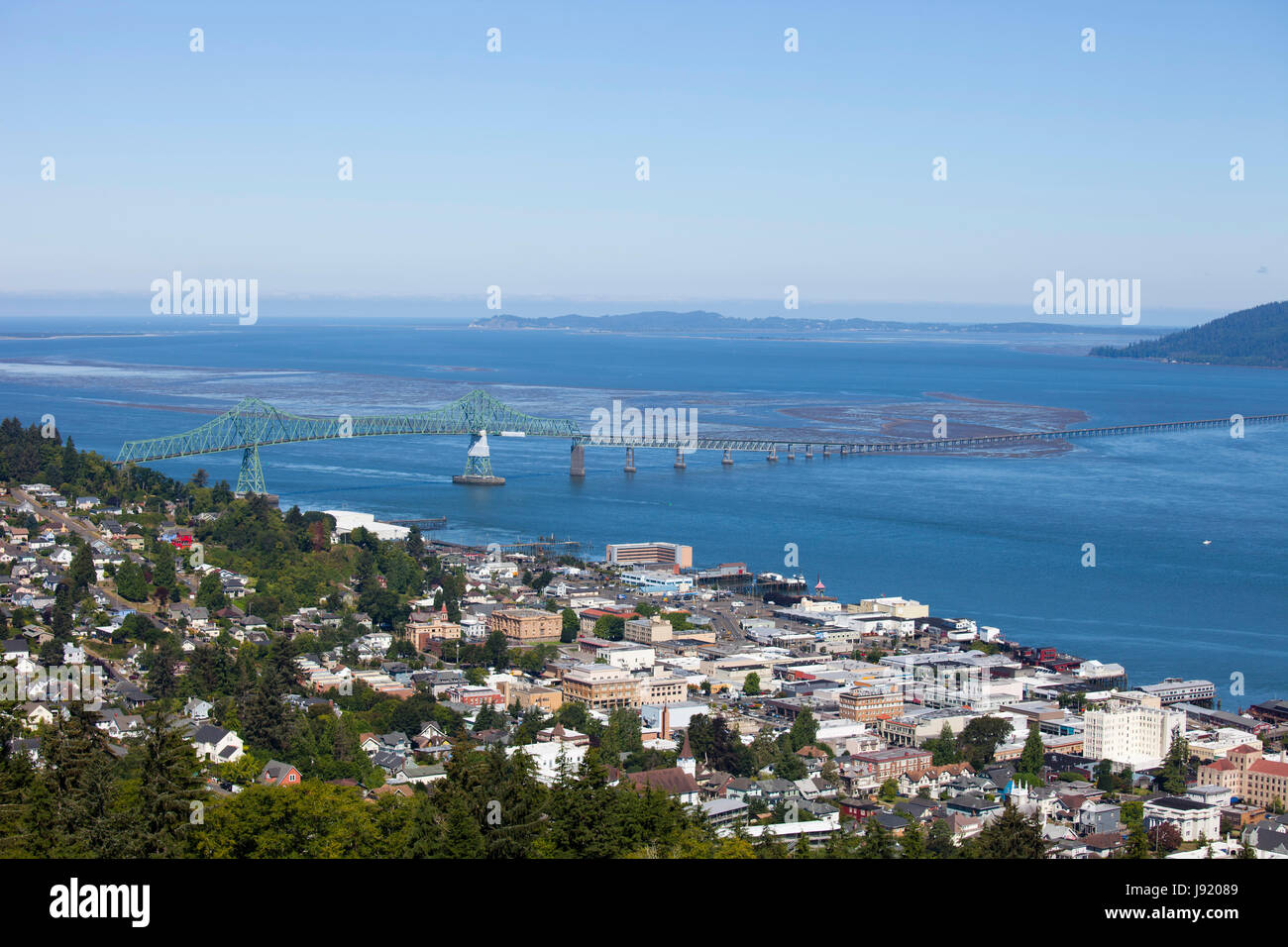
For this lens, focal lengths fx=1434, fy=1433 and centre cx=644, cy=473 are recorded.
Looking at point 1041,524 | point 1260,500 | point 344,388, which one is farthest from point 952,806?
point 344,388

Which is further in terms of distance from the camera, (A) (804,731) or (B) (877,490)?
(B) (877,490)

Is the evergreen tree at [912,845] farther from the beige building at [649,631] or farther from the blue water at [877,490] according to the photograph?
the beige building at [649,631]

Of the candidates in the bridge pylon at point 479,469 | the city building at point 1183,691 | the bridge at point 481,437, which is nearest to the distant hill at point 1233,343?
the bridge at point 481,437

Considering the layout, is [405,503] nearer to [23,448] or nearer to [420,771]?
[23,448]

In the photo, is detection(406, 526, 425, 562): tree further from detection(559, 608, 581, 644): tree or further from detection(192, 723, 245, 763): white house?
detection(192, 723, 245, 763): white house

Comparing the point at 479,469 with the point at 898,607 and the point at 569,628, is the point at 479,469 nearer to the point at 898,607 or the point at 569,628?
the point at 569,628

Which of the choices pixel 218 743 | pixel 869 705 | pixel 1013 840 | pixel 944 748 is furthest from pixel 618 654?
pixel 1013 840

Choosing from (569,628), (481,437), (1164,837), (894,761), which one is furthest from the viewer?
(481,437)
